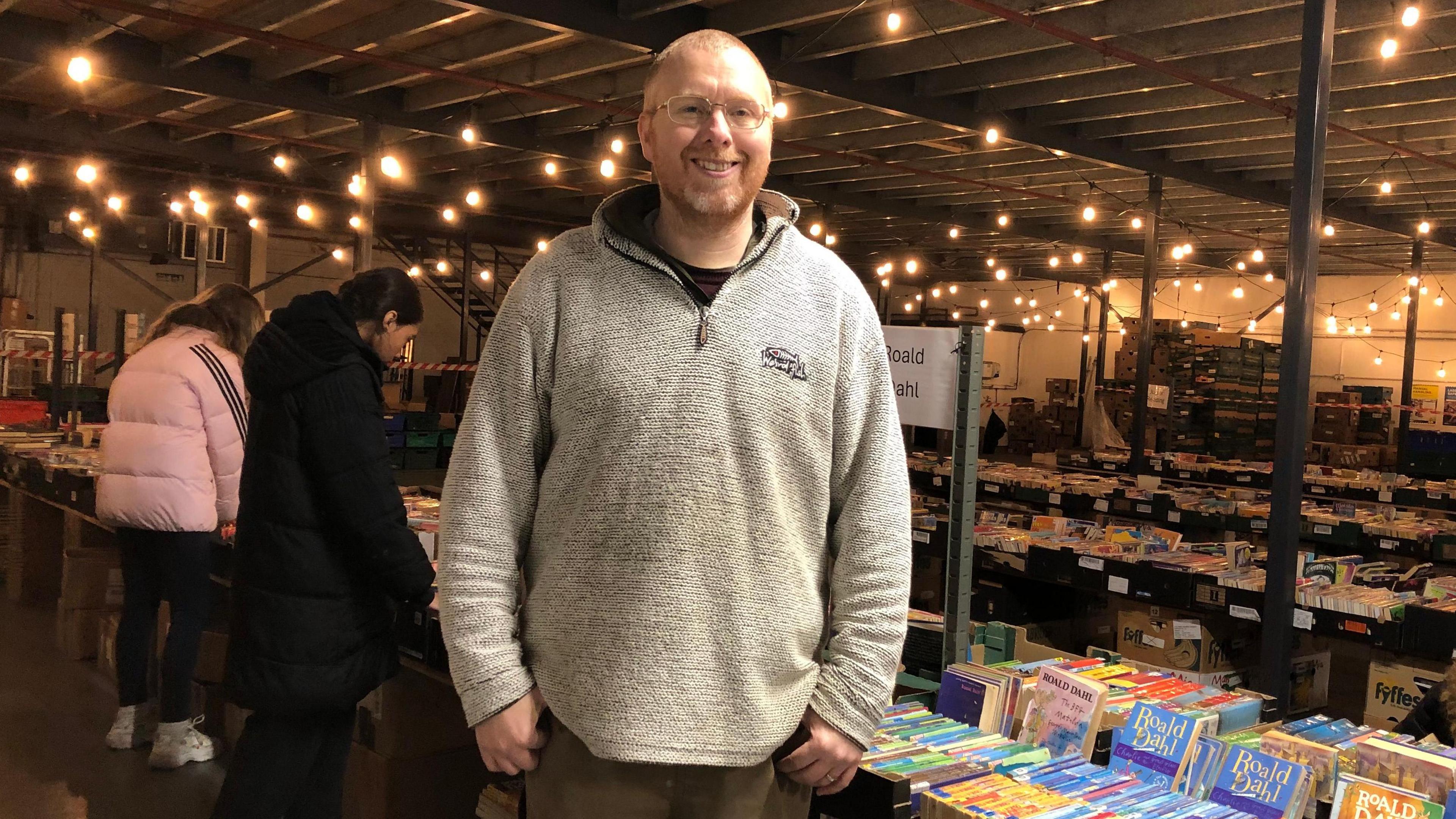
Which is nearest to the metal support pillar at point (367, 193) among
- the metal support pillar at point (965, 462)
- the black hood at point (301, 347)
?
the black hood at point (301, 347)

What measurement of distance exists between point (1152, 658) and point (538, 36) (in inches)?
212

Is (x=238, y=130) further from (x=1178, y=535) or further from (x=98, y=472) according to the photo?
(x=1178, y=535)

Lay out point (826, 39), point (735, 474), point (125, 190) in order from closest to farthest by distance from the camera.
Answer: point (735, 474) < point (826, 39) < point (125, 190)

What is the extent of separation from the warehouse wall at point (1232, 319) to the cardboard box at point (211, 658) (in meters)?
14.2

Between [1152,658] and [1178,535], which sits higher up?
[1178,535]

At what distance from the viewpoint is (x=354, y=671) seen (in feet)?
9.56

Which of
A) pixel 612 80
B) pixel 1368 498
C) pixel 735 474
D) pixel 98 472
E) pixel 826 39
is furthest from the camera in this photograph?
pixel 1368 498

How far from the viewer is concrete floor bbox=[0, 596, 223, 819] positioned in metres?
4.00

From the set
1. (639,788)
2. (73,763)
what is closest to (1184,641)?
(639,788)

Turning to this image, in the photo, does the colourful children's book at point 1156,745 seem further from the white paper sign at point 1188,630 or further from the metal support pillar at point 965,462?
the white paper sign at point 1188,630

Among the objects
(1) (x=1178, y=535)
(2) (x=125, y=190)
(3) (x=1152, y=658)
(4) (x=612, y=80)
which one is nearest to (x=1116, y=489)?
(1) (x=1178, y=535)

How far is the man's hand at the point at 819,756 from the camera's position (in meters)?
1.54

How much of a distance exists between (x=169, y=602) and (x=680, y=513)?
11.7 ft

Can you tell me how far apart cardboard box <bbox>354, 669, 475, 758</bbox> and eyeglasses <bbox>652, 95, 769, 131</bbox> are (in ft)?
8.99
